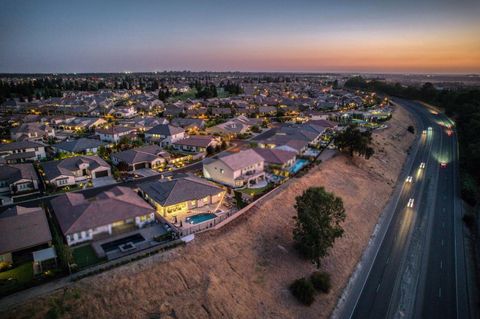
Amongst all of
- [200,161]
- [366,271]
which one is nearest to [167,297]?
[366,271]

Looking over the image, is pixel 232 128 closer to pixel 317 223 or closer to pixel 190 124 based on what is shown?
pixel 190 124

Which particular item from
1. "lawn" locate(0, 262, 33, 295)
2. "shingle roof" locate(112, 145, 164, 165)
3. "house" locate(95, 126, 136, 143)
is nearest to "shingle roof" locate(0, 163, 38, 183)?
"shingle roof" locate(112, 145, 164, 165)

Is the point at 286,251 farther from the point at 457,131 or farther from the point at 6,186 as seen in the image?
the point at 457,131

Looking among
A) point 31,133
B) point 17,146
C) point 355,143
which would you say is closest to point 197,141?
point 355,143

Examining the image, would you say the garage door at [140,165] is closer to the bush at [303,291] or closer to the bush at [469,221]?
the bush at [303,291]

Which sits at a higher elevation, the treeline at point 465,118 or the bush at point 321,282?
the treeline at point 465,118

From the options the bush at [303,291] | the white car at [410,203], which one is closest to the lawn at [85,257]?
the bush at [303,291]
